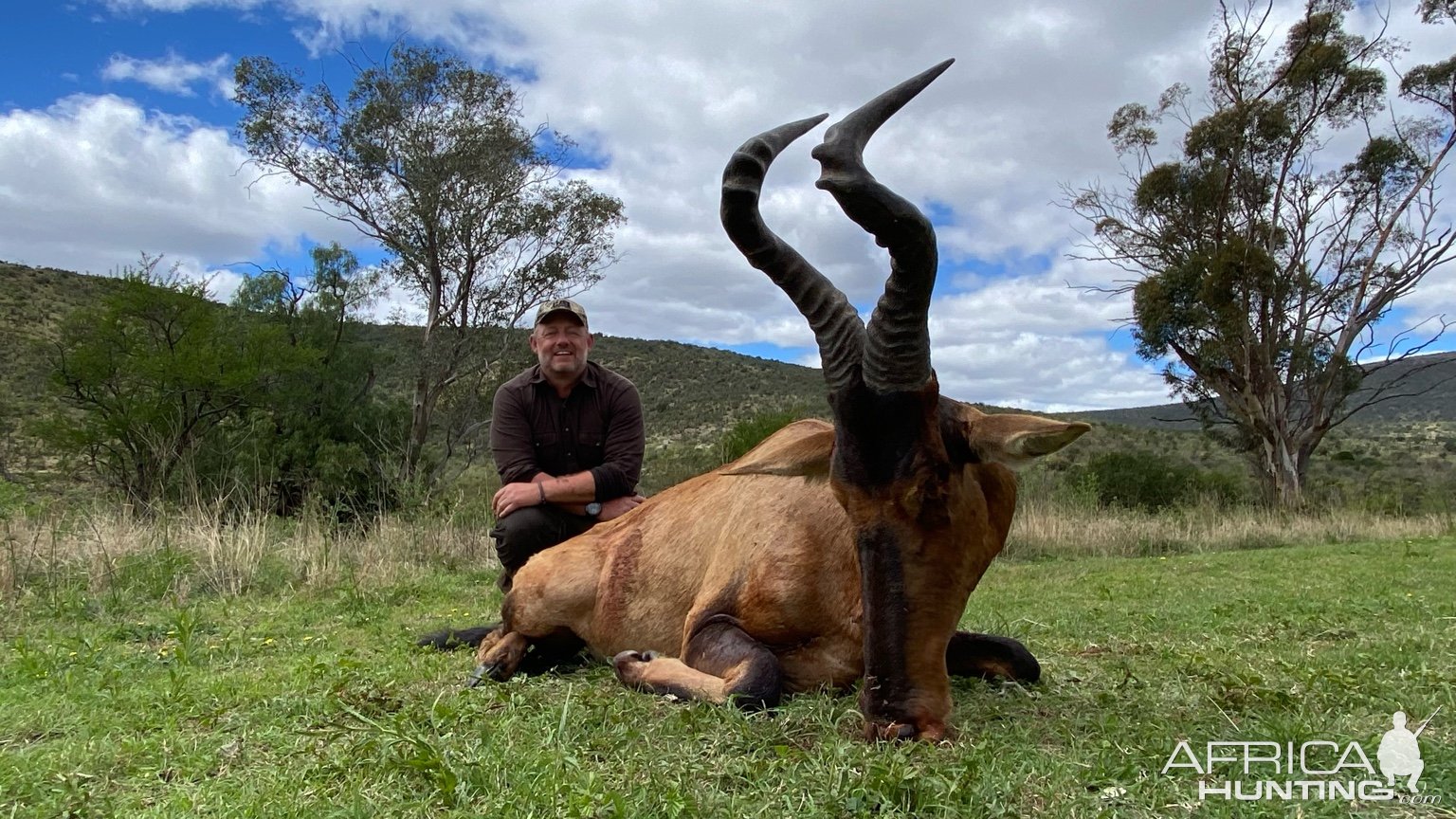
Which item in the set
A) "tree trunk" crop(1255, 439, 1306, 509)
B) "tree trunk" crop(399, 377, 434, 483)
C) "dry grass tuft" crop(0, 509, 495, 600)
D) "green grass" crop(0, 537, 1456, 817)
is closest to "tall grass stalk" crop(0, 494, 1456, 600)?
"dry grass tuft" crop(0, 509, 495, 600)

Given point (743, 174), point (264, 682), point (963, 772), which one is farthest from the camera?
point (264, 682)

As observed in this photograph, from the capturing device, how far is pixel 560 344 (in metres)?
6.29

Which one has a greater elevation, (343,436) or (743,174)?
(743,174)

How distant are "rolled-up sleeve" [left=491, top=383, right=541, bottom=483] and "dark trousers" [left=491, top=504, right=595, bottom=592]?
0.96ft

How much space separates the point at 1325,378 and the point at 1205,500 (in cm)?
675

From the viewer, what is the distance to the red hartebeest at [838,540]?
3301 mm

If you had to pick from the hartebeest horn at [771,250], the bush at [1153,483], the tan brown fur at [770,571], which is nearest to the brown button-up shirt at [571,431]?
the tan brown fur at [770,571]

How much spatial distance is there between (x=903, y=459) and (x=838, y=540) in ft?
2.92

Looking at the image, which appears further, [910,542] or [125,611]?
[125,611]

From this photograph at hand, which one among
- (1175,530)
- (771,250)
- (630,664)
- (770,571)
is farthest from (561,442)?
(1175,530)

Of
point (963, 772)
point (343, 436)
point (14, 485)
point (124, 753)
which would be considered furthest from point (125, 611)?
point (343, 436)

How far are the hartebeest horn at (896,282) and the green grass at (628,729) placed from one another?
1286mm

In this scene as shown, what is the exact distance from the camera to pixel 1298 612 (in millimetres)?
6852

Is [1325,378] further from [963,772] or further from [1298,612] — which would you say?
[963,772]
